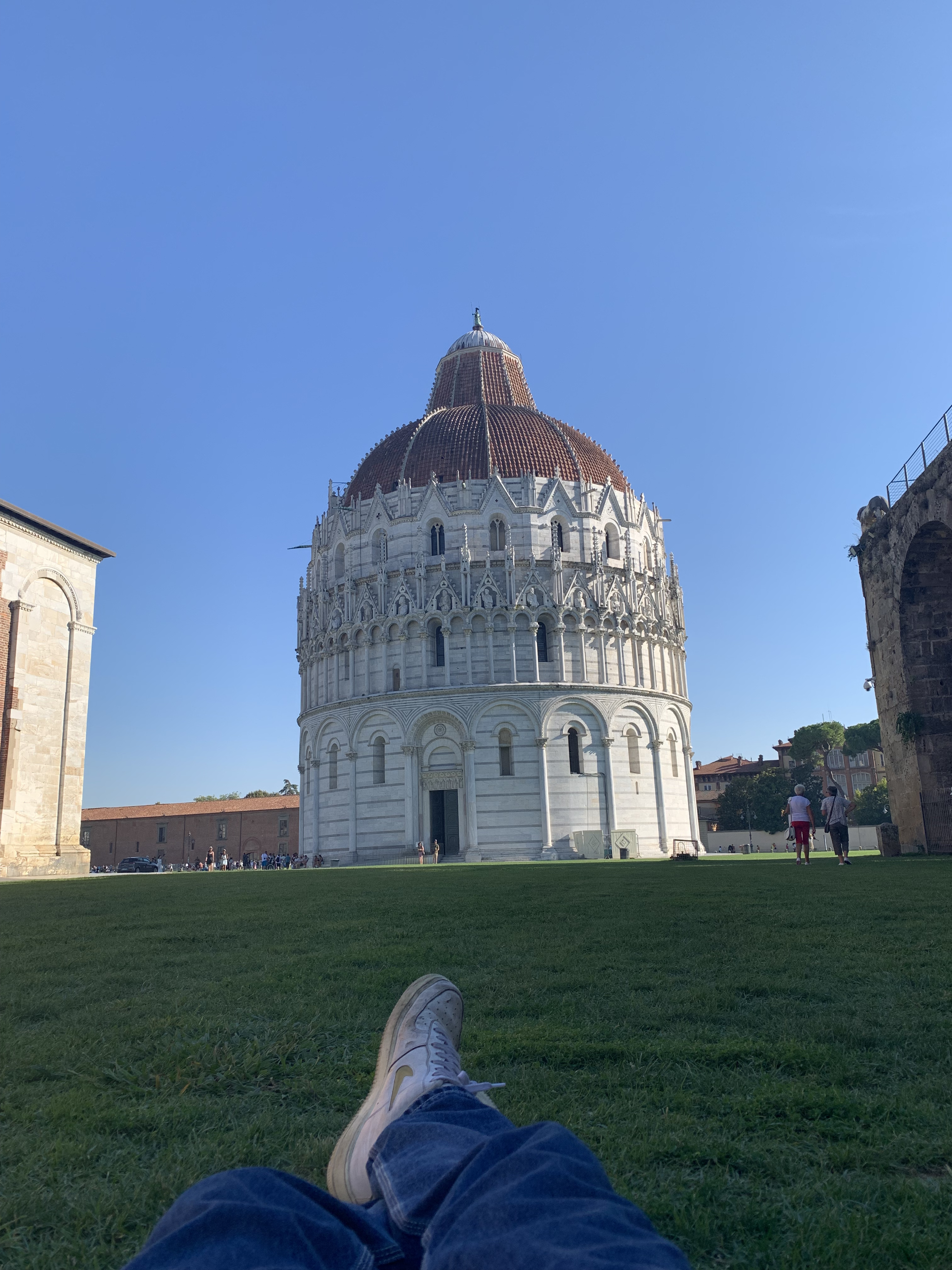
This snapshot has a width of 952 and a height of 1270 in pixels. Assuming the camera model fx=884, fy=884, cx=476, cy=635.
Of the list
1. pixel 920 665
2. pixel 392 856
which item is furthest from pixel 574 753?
pixel 920 665

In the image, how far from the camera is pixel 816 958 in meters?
5.87

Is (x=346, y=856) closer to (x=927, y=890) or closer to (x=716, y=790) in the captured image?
(x=927, y=890)

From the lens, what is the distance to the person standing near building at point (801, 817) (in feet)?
59.0

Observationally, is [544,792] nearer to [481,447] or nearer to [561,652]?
[561,652]

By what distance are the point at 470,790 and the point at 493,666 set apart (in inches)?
251

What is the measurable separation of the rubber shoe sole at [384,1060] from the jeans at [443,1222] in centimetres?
18

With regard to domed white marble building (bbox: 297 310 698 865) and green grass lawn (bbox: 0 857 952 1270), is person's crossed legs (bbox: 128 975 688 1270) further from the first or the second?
domed white marble building (bbox: 297 310 698 865)

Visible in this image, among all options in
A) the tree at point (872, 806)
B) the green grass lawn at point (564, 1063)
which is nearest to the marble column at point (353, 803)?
the green grass lawn at point (564, 1063)

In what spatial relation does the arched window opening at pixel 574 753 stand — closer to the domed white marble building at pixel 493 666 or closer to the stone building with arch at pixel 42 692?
the domed white marble building at pixel 493 666

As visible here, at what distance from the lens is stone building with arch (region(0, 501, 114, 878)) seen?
28.7 metres

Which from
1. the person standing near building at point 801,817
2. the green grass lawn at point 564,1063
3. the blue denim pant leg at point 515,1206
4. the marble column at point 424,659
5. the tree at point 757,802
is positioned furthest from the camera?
the tree at point 757,802

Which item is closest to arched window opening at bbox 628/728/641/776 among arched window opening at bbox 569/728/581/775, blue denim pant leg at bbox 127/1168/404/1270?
arched window opening at bbox 569/728/581/775

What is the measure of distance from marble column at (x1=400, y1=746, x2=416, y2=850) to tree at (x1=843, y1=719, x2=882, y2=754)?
6524 centimetres

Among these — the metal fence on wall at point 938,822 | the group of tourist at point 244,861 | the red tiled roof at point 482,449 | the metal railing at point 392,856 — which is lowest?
the group of tourist at point 244,861
